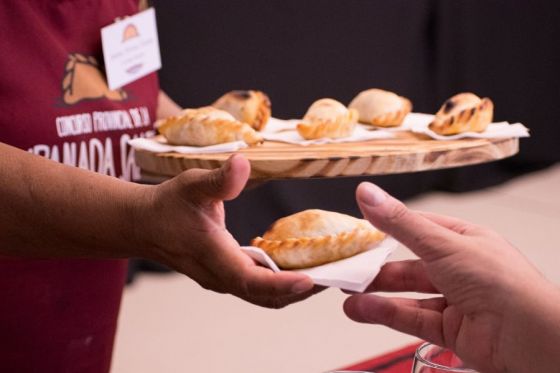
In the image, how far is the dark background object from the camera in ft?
9.97

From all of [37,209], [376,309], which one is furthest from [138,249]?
[376,309]

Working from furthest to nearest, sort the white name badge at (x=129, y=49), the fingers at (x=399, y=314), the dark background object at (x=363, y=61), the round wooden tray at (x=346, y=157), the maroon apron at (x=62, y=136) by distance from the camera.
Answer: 1. the dark background object at (x=363, y=61)
2. the white name badge at (x=129, y=49)
3. the maroon apron at (x=62, y=136)
4. the round wooden tray at (x=346, y=157)
5. the fingers at (x=399, y=314)

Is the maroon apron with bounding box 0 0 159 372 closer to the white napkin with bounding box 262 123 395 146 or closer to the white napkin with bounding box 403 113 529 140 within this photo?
the white napkin with bounding box 262 123 395 146

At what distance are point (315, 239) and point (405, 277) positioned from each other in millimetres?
97

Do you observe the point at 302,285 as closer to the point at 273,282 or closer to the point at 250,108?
the point at 273,282

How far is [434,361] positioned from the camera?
1.86ft

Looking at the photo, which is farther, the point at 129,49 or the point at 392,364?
the point at 129,49

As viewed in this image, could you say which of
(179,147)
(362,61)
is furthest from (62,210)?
(362,61)

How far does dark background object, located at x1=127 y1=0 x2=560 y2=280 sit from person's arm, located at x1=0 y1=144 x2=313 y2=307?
6.97 feet

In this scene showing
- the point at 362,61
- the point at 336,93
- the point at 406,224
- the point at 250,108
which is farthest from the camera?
the point at 362,61

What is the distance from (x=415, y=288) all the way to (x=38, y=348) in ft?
2.17

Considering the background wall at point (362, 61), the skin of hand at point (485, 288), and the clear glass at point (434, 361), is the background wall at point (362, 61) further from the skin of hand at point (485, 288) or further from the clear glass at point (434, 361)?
the clear glass at point (434, 361)

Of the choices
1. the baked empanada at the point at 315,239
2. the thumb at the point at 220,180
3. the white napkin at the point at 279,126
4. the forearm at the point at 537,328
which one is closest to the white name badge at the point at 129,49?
the white napkin at the point at 279,126

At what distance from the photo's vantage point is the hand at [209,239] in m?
0.68
